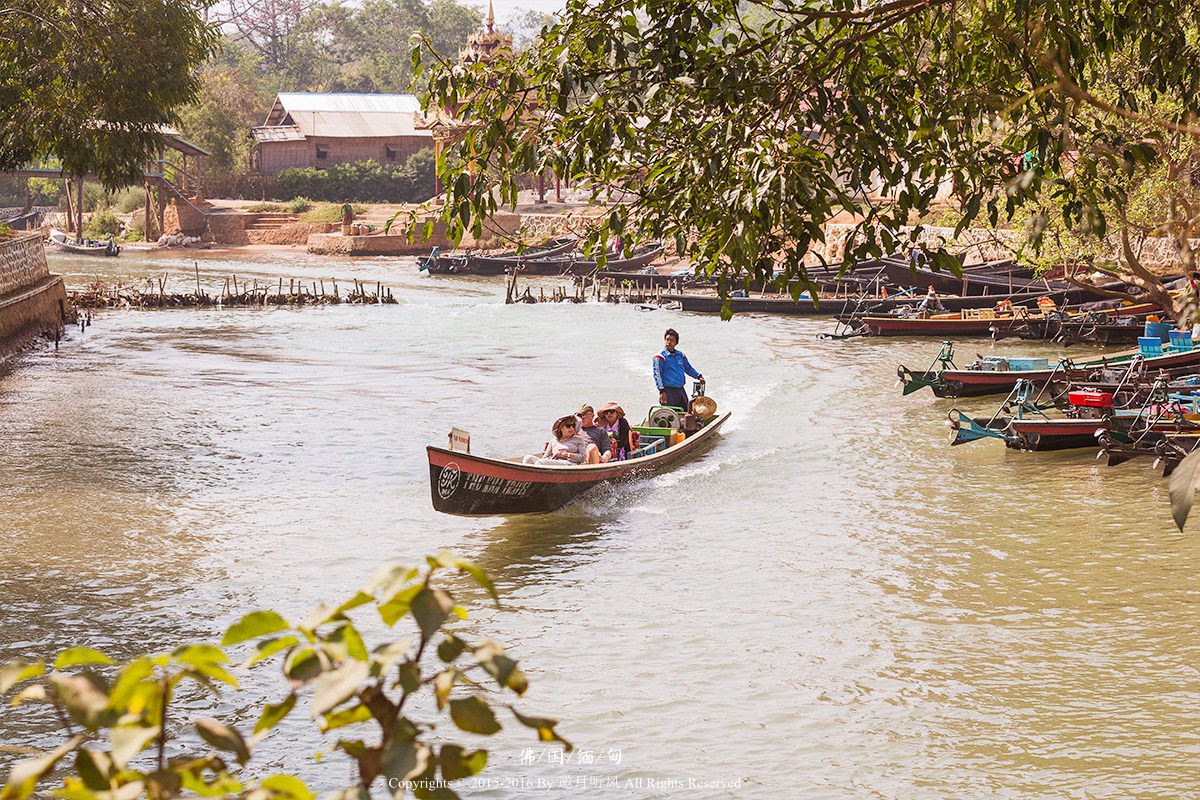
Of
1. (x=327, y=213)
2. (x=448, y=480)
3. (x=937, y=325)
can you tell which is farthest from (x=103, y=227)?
(x=448, y=480)

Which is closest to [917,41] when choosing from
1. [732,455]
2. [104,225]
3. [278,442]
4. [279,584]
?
[279,584]

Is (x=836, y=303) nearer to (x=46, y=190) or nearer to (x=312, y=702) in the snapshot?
(x=312, y=702)

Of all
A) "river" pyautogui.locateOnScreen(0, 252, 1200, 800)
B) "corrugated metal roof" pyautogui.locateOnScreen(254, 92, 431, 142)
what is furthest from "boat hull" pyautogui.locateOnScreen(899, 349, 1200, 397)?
"corrugated metal roof" pyautogui.locateOnScreen(254, 92, 431, 142)

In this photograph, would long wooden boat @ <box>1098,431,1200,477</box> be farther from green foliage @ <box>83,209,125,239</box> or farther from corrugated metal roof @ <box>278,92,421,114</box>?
green foliage @ <box>83,209,125,239</box>

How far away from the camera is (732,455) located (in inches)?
726

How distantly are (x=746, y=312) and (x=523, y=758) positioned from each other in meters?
31.8

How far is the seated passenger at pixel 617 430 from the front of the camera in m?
15.9

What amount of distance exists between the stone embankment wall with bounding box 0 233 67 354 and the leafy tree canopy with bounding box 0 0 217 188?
4672 millimetres

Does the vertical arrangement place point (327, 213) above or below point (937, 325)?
above

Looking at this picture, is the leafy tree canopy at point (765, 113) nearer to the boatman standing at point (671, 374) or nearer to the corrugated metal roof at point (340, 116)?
the boatman standing at point (671, 374)

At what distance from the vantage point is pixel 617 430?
16.3 meters

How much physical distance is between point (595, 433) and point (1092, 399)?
7.35 metres

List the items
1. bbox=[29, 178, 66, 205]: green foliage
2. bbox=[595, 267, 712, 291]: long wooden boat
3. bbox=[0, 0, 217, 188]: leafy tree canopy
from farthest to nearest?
bbox=[29, 178, 66, 205]: green foliage
bbox=[595, 267, 712, 291]: long wooden boat
bbox=[0, 0, 217, 188]: leafy tree canopy

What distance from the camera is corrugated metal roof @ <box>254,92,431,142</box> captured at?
247 feet
